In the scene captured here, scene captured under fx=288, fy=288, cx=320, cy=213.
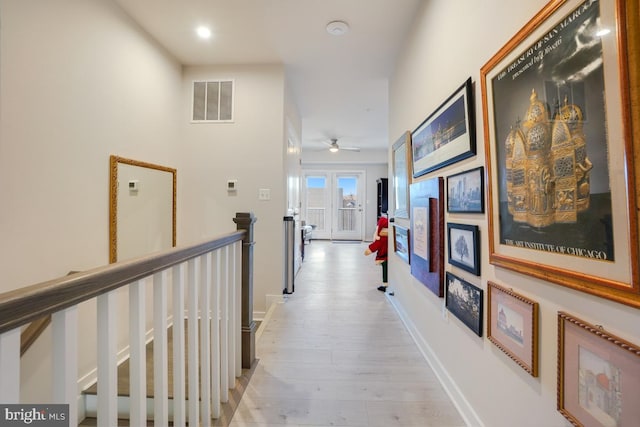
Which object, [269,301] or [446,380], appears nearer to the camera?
[446,380]

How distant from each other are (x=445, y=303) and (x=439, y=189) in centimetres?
66

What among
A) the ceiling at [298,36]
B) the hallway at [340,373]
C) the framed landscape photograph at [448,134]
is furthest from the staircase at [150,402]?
the ceiling at [298,36]

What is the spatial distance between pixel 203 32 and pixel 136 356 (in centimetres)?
265

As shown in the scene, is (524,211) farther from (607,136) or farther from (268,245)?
(268,245)

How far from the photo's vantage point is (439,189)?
5.63 ft

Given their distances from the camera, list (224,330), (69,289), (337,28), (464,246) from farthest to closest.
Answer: (337,28) → (224,330) → (464,246) → (69,289)

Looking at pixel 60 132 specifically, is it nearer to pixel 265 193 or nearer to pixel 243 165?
pixel 243 165

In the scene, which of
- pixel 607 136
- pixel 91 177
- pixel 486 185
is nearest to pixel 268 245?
pixel 91 177

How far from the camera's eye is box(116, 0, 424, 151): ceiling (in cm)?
219

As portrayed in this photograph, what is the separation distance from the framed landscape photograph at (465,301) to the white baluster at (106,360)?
1368mm

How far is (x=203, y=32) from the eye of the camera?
8.29ft

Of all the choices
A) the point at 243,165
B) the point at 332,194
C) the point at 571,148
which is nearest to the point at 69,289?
the point at 571,148

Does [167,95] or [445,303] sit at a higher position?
[167,95]

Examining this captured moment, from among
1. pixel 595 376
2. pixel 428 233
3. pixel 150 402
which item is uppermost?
pixel 428 233
